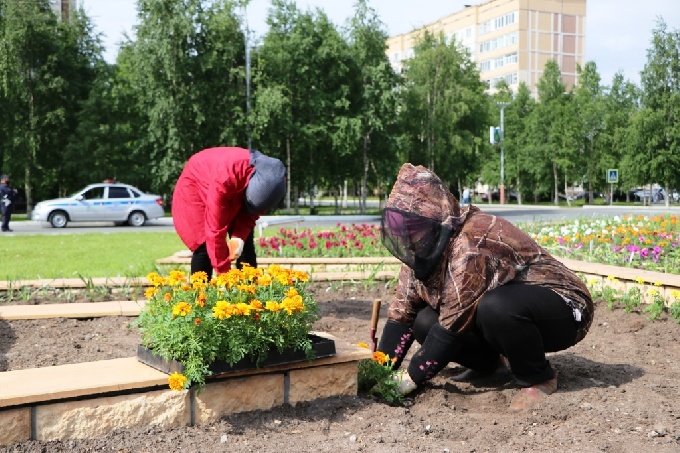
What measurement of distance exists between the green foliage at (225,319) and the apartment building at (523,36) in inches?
2919

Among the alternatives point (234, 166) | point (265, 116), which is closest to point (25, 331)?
point (234, 166)

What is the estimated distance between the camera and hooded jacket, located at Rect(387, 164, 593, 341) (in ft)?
10.1

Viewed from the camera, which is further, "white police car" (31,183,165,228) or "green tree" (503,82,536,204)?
"green tree" (503,82,536,204)

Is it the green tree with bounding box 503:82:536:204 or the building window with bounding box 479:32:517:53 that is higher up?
the building window with bounding box 479:32:517:53

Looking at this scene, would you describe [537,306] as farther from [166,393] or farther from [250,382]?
[166,393]

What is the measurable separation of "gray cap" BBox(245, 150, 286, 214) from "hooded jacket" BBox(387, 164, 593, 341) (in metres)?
1.21

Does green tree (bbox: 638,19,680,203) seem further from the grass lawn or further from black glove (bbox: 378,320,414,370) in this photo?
black glove (bbox: 378,320,414,370)

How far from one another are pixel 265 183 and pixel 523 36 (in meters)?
76.5

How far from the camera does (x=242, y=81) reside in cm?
2903

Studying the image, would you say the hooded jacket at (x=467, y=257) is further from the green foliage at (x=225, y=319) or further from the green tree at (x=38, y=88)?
the green tree at (x=38, y=88)

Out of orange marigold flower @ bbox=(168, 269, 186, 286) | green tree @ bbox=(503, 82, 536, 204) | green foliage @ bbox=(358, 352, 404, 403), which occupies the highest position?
green tree @ bbox=(503, 82, 536, 204)

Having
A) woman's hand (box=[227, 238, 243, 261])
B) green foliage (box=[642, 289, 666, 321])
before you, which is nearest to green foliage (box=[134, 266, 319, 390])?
woman's hand (box=[227, 238, 243, 261])

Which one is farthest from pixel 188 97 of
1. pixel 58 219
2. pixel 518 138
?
pixel 518 138

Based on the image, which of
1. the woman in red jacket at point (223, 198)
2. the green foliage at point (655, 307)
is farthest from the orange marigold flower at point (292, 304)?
the green foliage at point (655, 307)
